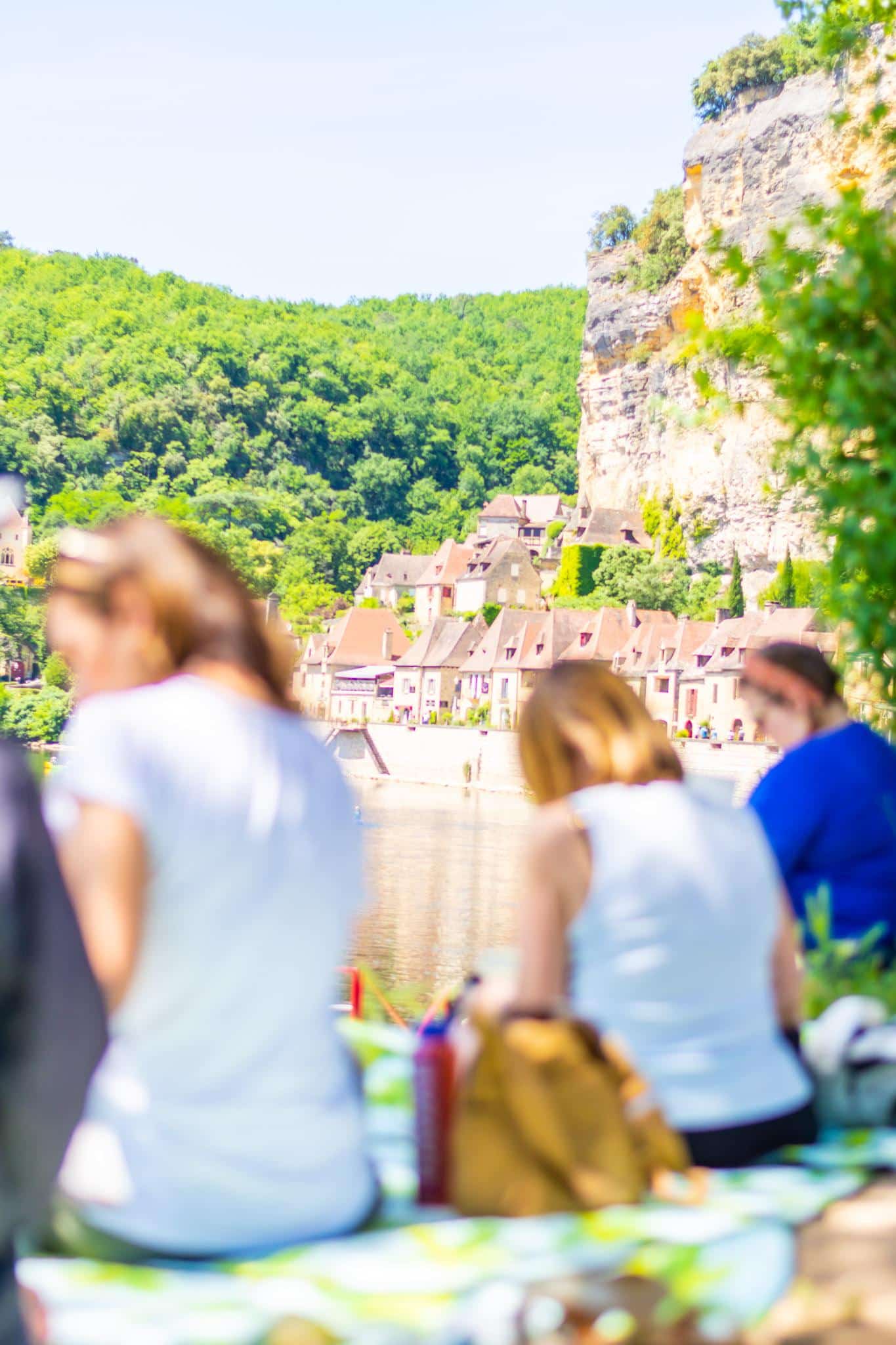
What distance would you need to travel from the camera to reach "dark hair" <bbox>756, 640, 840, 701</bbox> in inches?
151

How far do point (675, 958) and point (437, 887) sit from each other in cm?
2623

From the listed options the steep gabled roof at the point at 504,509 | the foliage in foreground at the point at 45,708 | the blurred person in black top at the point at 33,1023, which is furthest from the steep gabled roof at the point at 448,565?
the blurred person in black top at the point at 33,1023

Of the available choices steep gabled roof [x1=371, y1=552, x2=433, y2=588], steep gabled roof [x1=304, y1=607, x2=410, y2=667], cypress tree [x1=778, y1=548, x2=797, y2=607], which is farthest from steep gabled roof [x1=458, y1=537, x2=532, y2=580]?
cypress tree [x1=778, y1=548, x2=797, y2=607]

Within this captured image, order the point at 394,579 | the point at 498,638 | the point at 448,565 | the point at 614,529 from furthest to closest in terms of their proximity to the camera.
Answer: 1. the point at 394,579
2. the point at 448,565
3. the point at 614,529
4. the point at 498,638

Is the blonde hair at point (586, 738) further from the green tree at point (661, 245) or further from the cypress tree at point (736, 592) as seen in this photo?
the green tree at point (661, 245)

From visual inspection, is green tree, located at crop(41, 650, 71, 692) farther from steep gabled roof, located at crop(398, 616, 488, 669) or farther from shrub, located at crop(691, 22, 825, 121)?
shrub, located at crop(691, 22, 825, 121)

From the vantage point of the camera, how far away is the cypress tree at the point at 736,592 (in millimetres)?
61062

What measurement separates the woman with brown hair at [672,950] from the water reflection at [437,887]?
743 cm

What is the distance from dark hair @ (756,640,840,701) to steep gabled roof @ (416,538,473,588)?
8143 cm

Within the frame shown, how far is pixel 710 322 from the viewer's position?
5238 cm

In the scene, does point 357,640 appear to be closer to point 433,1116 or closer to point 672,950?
point 672,950

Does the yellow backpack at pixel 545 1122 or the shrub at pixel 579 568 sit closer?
the yellow backpack at pixel 545 1122

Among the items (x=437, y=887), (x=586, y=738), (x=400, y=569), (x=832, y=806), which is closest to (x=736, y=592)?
(x=437, y=887)

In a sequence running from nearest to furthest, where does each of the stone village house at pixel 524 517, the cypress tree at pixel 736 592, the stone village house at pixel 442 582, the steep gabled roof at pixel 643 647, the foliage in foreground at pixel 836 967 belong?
the foliage in foreground at pixel 836 967 → the cypress tree at pixel 736 592 → the steep gabled roof at pixel 643 647 → the stone village house at pixel 442 582 → the stone village house at pixel 524 517
